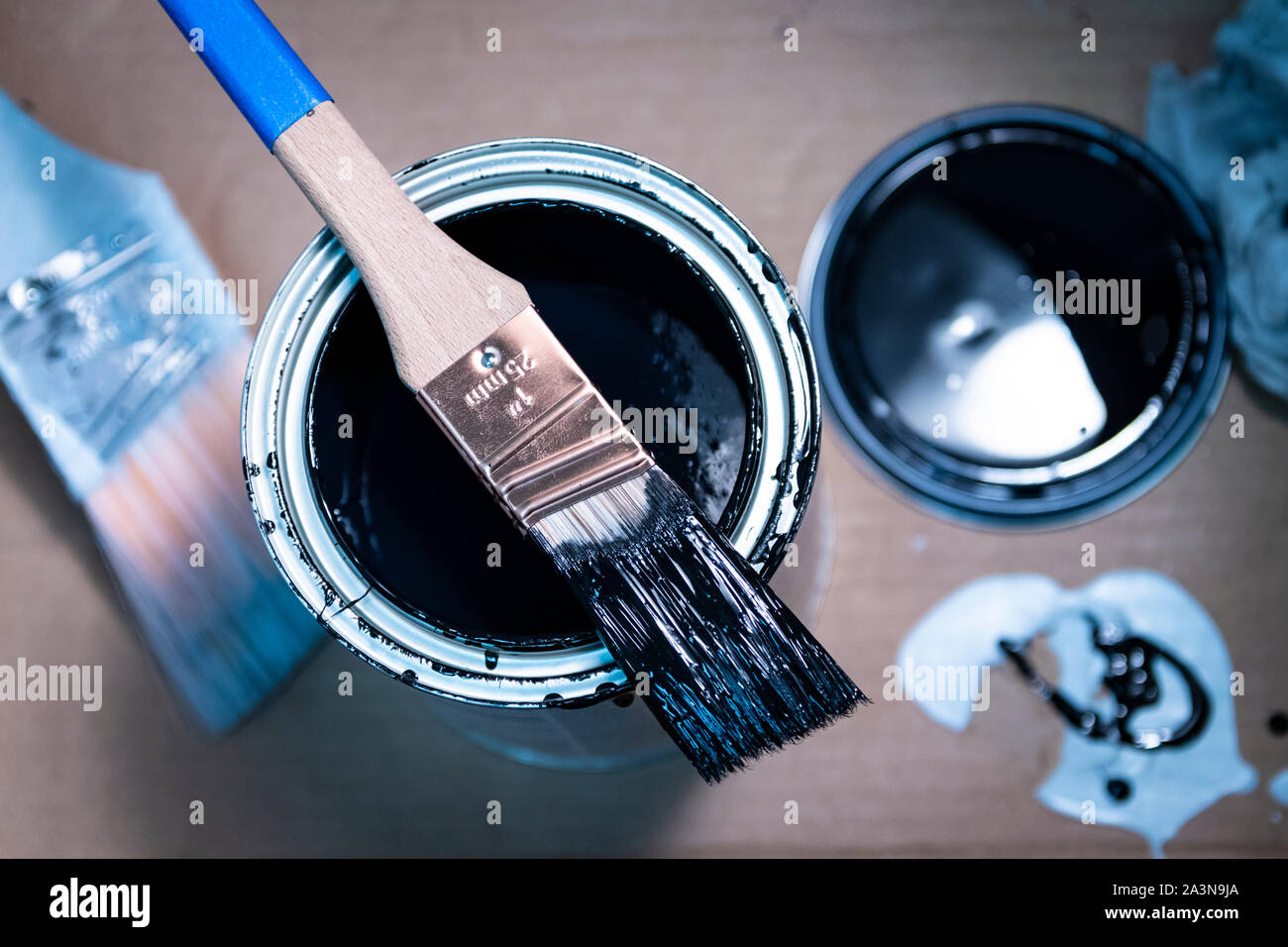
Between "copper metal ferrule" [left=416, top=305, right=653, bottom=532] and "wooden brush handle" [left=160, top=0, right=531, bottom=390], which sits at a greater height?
"wooden brush handle" [left=160, top=0, right=531, bottom=390]

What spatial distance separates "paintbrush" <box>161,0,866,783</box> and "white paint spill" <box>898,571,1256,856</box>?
11.8 inches

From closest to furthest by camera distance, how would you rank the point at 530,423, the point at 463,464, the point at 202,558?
the point at 530,423, the point at 463,464, the point at 202,558

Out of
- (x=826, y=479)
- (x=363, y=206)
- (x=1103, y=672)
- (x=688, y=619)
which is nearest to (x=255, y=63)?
(x=363, y=206)

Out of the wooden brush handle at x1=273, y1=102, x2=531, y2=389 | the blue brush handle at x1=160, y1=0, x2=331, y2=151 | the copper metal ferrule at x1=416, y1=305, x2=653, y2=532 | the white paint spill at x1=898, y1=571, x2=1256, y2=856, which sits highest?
the blue brush handle at x1=160, y1=0, x2=331, y2=151

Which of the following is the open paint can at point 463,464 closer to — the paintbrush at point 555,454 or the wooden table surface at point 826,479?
the paintbrush at point 555,454

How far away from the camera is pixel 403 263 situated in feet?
1.37

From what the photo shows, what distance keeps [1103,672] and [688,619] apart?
1.42 ft

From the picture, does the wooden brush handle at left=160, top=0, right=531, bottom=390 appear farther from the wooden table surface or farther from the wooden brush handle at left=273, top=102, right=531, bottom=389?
the wooden table surface

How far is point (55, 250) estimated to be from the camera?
2.35 ft

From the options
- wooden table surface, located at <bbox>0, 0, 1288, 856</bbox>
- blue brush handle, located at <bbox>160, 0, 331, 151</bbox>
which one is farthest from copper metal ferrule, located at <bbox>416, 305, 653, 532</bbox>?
wooden table surface, located at <bbox>0, 0, 1288, 856</bbox>

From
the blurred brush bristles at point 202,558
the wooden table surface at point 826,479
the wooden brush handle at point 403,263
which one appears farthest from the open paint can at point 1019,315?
the blurred brush bristles at point 202,558

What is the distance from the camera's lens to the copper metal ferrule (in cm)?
41

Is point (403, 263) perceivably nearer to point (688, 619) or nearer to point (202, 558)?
point (688, 619)
